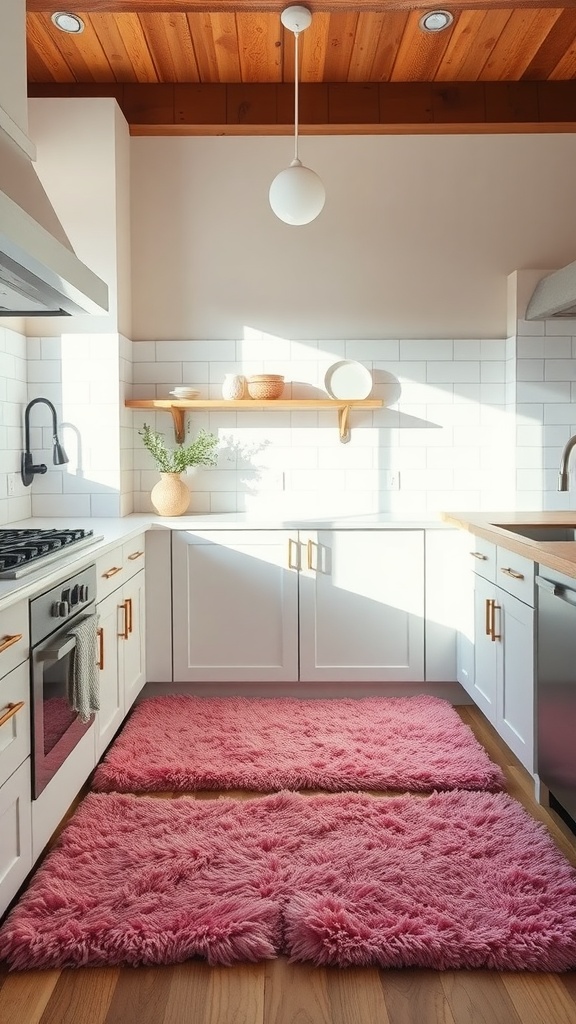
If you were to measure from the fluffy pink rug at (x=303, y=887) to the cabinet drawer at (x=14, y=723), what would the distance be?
371 mm

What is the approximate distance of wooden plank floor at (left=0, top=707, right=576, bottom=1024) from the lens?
1562mm

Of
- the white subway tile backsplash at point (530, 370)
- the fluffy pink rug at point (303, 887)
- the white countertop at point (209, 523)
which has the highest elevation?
the white subway tile backsplash at point (530, 370)

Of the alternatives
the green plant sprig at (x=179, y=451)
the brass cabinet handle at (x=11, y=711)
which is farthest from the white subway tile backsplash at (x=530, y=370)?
the brass cabinet handle at (x=11, y=711)

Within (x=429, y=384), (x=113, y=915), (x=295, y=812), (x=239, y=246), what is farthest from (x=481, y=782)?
(x=239, y=246)

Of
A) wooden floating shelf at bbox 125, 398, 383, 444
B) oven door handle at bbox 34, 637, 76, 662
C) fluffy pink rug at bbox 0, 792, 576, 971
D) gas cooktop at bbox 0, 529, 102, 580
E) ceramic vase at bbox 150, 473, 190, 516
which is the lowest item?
fluffy pink rug at bbox 0, 792, 576, 971

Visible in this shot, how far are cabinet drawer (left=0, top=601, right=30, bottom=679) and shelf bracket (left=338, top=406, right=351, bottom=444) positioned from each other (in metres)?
2.15

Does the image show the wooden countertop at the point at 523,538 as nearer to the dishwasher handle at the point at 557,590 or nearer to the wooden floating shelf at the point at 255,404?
the dishwasher handle at the point at 557,590

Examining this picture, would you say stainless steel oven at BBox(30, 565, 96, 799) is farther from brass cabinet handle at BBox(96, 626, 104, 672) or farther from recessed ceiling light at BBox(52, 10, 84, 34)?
recessed ceiling light at BBox(52, 10, 84, 34)

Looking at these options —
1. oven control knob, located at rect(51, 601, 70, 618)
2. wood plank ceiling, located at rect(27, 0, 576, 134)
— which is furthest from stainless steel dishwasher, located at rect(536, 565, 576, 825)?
wood plank ceiling, located at rect(27, 0, 576, 134)

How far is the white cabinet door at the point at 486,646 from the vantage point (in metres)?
2.85

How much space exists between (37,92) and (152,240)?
85 cm

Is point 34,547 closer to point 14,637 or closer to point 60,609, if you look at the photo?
point 60,609

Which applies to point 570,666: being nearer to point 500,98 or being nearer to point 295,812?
point 295,812

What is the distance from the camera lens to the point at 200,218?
386cm
